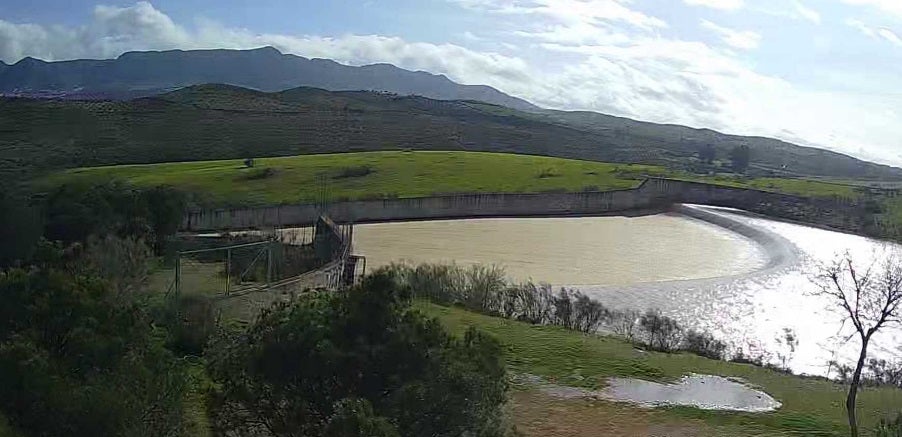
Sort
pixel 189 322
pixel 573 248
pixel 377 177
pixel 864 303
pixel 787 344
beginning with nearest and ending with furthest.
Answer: pixel 189 322, pixel 864 303, pixel 787 344, pixel 573 248, pixel 377 177

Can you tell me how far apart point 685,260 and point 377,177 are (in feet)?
67.2

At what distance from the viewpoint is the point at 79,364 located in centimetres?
630

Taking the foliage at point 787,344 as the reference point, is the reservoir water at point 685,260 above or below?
above

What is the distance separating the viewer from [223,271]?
76.5 feet

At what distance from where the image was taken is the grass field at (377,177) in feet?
145

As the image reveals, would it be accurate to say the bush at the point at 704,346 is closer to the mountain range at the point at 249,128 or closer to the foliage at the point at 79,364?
the foliage at the point at 79,364

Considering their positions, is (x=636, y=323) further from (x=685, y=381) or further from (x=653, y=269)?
(x=653, y=269)

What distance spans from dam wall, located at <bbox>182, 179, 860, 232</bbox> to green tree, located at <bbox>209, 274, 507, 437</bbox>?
3124 centimetres

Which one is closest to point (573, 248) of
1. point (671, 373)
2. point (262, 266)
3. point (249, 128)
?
point (262, 266)

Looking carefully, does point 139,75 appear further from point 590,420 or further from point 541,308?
point 590,420

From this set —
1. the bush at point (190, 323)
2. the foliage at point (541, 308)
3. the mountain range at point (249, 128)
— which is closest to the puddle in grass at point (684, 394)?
the foliage at point (541, 308)

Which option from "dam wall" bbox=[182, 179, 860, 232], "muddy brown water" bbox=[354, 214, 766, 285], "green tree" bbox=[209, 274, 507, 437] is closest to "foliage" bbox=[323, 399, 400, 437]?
"green tree" bbox=[209, 274, 507, 437]

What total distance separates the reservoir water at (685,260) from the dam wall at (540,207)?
1.66 m

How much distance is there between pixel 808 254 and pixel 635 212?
15344 mm
